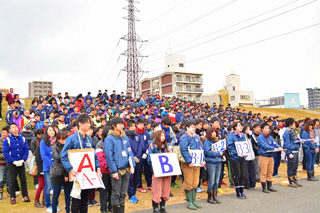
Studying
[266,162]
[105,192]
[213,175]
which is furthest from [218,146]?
[105,192]

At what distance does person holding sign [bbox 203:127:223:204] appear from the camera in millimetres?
6613

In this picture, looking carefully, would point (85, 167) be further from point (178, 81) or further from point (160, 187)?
point (178, 81)

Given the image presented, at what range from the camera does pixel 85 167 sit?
4562 mm

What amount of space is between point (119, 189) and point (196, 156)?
7.60 ft

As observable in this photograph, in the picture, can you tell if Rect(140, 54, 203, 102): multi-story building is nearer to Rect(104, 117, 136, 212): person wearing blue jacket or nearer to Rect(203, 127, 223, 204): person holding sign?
Rect(203, 127, 223, 204): person holding sign

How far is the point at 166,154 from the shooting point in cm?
604

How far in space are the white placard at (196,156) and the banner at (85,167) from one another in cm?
267

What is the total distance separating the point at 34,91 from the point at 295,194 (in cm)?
17165

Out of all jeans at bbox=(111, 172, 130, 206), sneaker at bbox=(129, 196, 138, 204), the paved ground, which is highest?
jeans at bbox=(111, 172, 130, 206)

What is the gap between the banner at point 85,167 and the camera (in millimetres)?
4438

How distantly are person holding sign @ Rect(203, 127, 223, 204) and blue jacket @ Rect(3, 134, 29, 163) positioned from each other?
5.43m

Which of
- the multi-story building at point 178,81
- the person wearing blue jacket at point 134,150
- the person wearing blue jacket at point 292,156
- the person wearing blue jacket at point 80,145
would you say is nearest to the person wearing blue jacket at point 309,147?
the person wearing blue jacket at point 292,156

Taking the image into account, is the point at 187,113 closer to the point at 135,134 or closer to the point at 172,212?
the point at 135,134

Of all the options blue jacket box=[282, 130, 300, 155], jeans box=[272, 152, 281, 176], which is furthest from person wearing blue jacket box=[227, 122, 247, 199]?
jeans box=[272, 152, 281, 176]
